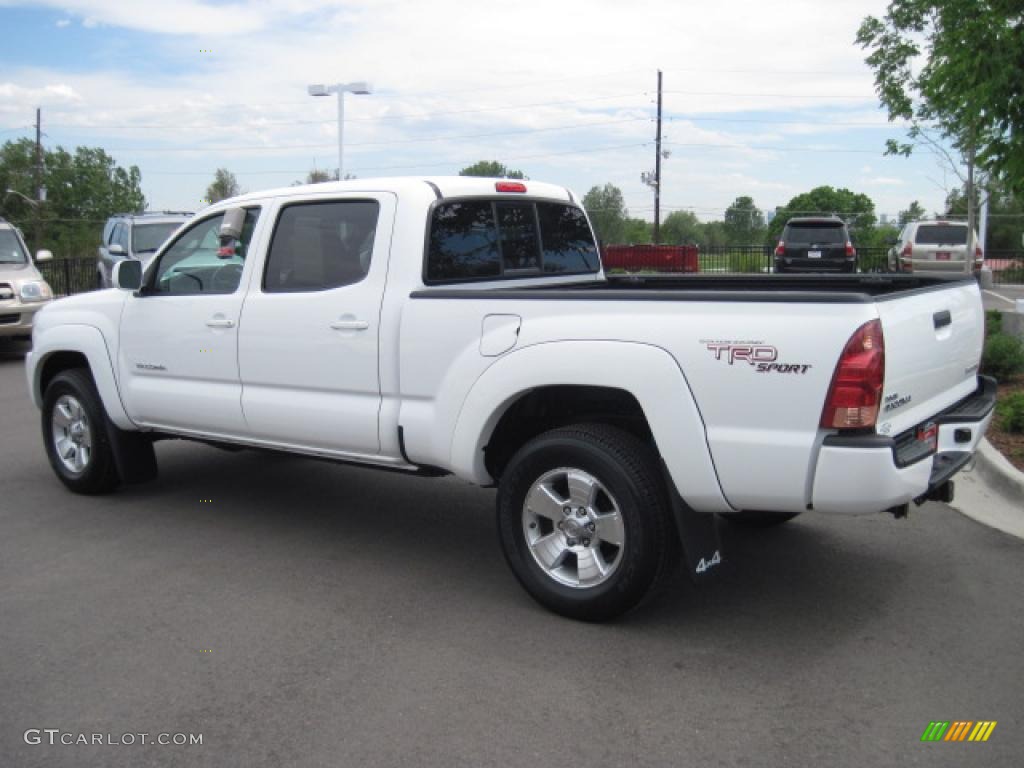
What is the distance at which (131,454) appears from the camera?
22.2ft

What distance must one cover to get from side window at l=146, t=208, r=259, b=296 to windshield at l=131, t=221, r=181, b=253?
13451 millimetres

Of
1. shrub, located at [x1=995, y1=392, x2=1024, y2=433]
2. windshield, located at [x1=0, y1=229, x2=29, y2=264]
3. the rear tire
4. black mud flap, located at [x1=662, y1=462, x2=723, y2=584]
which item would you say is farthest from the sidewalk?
windshield, located at [x1=0, y1=229, x2=29, y2=264]

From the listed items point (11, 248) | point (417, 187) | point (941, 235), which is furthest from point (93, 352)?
point (941, 235)

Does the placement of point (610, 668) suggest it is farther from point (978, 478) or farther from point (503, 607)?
point (978, 478)

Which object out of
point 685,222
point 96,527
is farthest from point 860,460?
point 685,222

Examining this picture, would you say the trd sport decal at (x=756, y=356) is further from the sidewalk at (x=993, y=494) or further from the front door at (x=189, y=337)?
the front door at (x=189, y=337)

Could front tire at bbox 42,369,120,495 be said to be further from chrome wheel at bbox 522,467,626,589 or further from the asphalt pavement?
chrome wheel at bbox 522,467,626,589

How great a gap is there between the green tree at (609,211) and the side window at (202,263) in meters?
55.1

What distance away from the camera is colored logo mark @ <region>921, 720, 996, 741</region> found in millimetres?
3494

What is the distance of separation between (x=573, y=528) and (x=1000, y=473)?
3480 mm

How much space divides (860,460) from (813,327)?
0.53 meters

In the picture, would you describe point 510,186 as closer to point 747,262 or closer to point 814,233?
point 814,233

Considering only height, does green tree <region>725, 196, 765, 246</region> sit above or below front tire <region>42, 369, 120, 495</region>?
above

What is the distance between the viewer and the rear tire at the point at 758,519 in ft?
18.5
